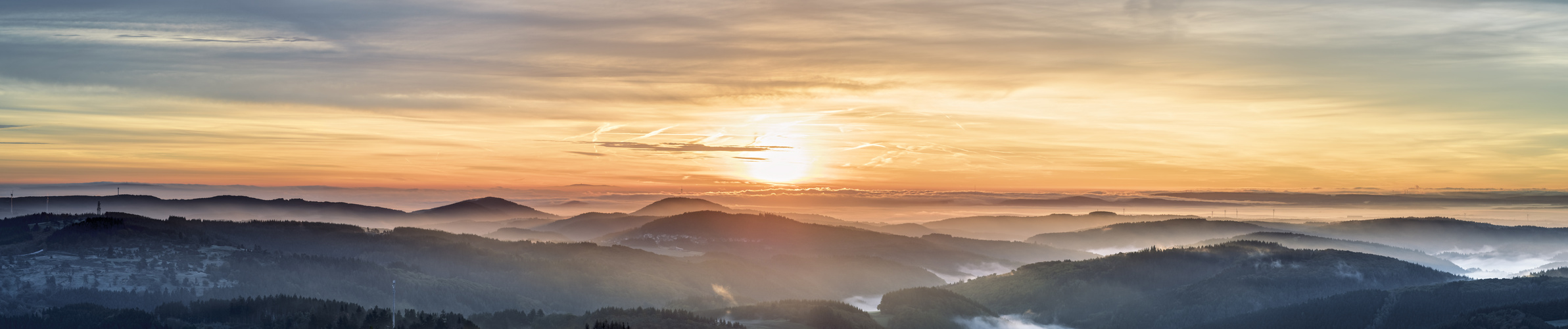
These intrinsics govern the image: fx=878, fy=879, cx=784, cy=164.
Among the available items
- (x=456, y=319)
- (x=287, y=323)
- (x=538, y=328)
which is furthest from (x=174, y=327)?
(x=538, y=328)

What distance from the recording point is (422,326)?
179625 millimetres

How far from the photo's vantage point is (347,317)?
647 feet

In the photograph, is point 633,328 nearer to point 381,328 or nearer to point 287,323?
point 381,328

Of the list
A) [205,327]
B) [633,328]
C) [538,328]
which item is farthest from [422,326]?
[205,327]

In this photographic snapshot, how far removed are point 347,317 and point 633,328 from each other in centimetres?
6580

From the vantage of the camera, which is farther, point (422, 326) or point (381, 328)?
point (381, 328)

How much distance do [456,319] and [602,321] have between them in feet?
106

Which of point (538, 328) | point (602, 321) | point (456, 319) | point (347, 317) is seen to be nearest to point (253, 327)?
point (347, 317)

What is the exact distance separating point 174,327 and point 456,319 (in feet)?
215

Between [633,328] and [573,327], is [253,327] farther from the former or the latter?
[633,328]

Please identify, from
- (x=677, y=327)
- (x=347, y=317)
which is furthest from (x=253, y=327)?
(x=677, y=327)

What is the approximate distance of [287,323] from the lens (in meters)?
199

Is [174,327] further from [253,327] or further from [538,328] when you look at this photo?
[538,328]

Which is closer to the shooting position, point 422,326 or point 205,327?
point 422,326
